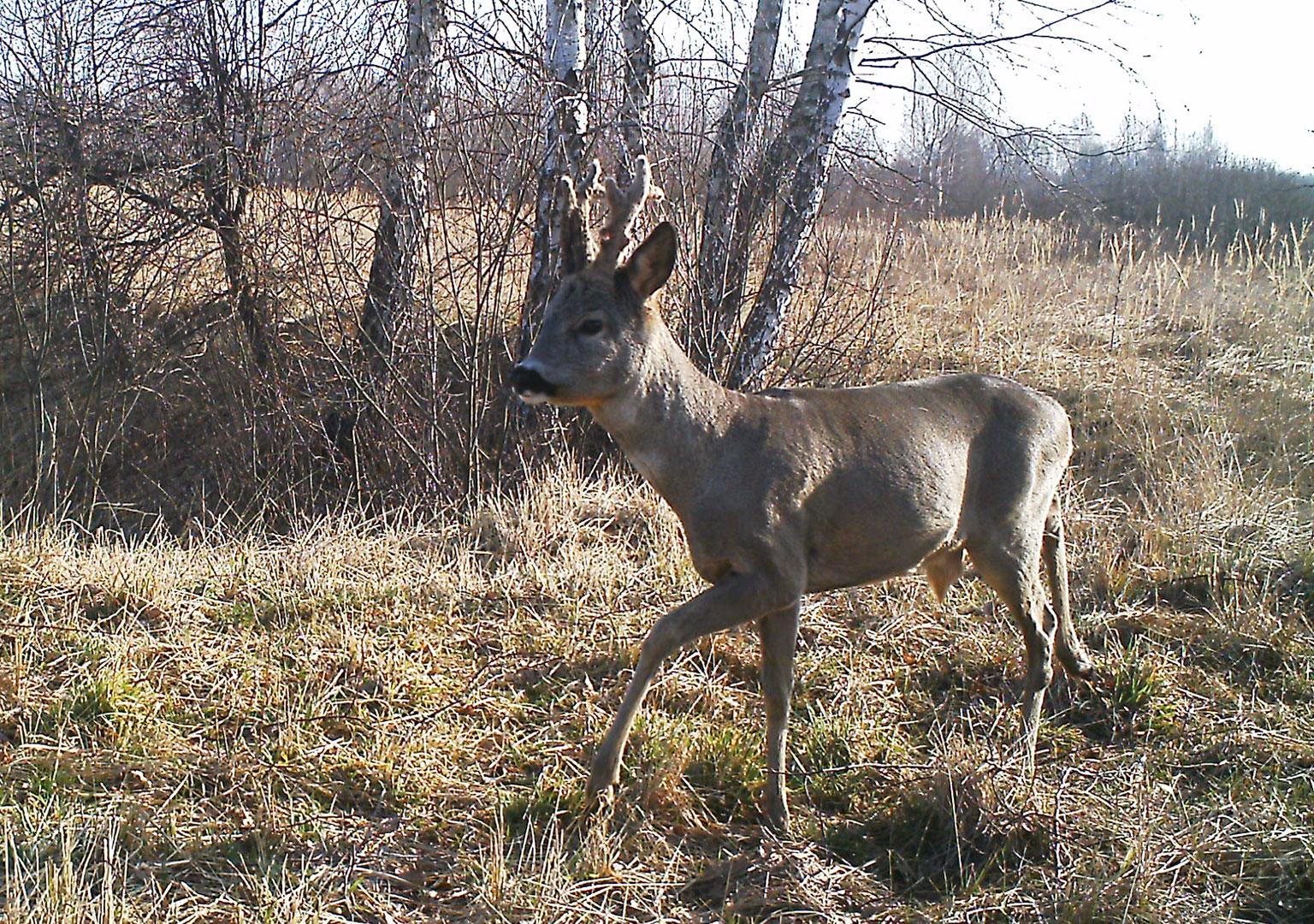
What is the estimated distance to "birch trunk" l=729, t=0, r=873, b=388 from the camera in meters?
7.89

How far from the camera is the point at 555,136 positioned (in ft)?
23.0

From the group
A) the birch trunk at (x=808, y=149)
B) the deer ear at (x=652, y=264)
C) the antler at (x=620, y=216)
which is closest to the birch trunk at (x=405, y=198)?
the birch trunk at (x=808, y=149)

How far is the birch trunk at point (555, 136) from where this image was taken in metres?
6.95

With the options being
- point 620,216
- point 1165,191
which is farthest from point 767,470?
point 1165,191

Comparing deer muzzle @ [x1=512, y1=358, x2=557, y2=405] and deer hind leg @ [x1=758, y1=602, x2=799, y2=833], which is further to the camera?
deer hind leg @ [x1=758, y1=602, x2=799, y2=833]

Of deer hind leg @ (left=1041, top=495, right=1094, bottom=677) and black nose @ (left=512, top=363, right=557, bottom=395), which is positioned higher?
black nose @ (left=512, top=363, right=557, bottom=395)

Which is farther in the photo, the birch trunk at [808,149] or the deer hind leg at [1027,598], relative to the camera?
the birch trunk at [808,149]

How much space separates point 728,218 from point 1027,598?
388 cm

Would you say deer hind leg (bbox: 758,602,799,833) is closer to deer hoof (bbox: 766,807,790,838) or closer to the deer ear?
deer hoof (bbox: 766,807,790,838)

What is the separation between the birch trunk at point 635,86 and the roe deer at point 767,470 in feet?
9.04

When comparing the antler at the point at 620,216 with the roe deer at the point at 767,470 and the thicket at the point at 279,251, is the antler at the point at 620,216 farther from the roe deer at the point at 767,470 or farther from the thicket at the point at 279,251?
the thicket at the point at 279,251

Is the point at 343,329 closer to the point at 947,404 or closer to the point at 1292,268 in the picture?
the point at 947,404

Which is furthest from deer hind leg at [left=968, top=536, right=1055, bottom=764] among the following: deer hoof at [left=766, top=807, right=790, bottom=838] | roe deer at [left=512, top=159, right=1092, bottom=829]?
deer hoof at [left=766, top=807, right=790, bottom=838]

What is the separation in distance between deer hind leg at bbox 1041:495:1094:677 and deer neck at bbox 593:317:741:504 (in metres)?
1.85
